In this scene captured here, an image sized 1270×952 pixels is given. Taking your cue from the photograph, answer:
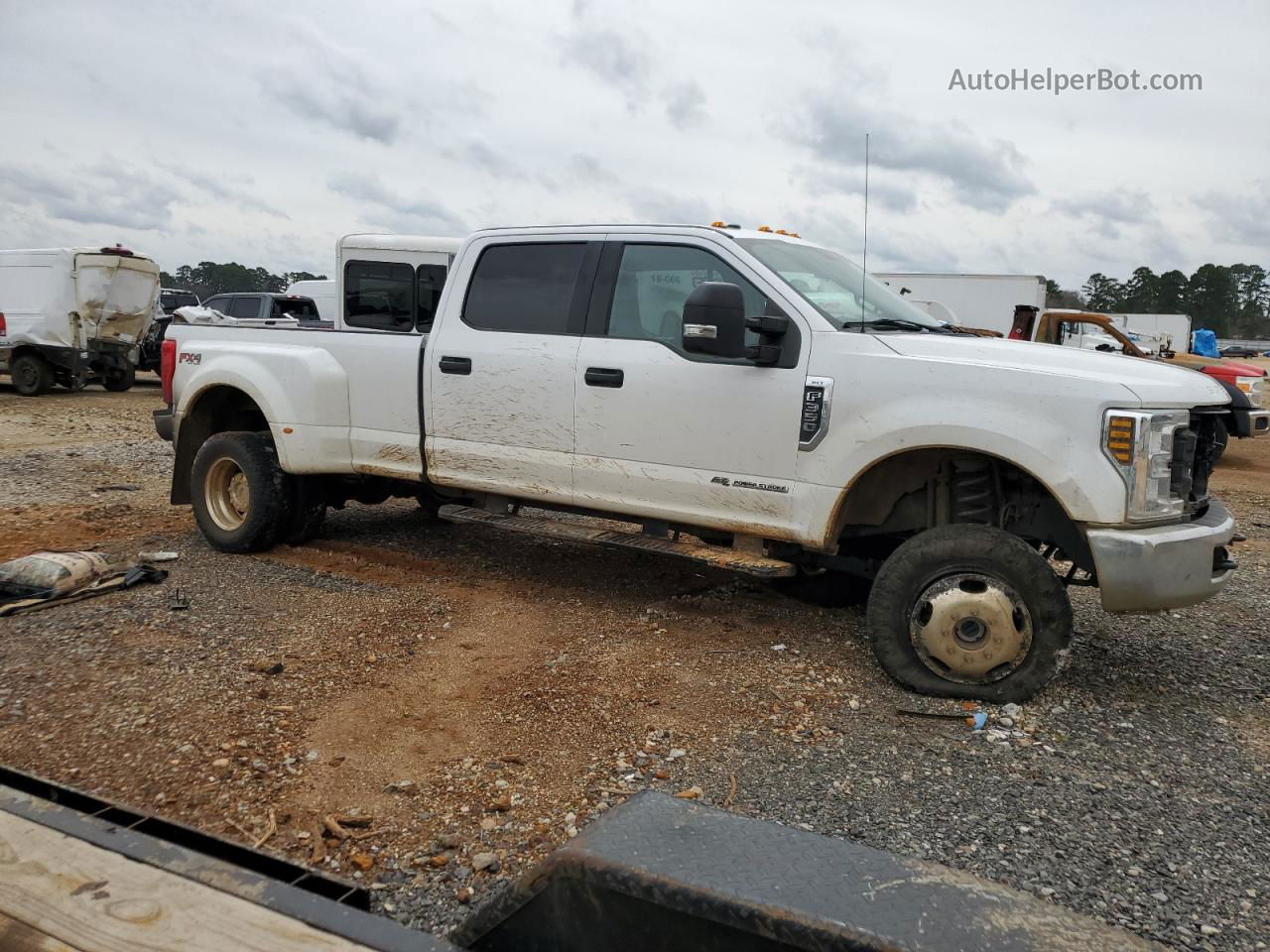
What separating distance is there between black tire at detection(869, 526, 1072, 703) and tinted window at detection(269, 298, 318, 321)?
15734 millimetres

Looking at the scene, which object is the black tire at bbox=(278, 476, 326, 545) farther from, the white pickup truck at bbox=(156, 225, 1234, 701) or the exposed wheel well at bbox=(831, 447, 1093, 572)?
the exposed wheel well at bbox=(831, 447, 1093, 572)

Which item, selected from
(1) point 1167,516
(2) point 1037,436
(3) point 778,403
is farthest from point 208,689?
(1) point 1167,516

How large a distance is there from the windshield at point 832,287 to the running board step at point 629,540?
46.8 inches

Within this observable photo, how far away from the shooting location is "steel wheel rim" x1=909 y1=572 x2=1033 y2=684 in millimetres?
4312

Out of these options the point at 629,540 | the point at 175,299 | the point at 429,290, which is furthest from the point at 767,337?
the point at 175,299

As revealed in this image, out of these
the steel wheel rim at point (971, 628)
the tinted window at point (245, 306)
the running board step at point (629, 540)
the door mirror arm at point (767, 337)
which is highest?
the tinted window at point (245, 306)

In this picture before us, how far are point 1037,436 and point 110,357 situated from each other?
18.2 meters

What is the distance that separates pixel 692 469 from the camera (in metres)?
5.09

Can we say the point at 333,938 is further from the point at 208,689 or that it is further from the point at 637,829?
the point at 208,689

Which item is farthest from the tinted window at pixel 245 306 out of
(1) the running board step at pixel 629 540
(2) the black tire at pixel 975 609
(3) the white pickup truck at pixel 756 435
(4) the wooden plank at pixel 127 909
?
(4) the wooden plank at pixel 127 909

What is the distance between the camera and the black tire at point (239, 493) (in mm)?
6559

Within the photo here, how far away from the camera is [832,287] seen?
5.24 meters

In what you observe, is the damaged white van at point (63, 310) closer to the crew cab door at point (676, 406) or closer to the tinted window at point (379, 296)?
the tinted window at point (379, 296)

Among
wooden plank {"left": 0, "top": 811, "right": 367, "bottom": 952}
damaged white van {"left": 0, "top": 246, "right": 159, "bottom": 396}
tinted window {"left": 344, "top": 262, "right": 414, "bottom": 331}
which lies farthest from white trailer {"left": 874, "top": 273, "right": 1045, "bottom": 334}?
wooden plank {"left": 0, "top": 811, "right": 367, "bottom": 952}
